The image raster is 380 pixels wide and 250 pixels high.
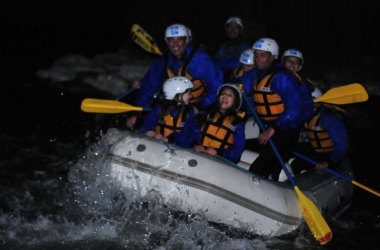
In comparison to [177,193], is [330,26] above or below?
above

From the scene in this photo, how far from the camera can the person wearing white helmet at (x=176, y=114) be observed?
4520 mm

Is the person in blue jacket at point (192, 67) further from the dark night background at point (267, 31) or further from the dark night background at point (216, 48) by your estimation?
the dark night background at point (267, 31)

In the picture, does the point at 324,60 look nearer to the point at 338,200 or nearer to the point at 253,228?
the point at 338,200

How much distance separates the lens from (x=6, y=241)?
12.5ft

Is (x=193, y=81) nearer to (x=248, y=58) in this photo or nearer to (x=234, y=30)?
(x=248, y=58)

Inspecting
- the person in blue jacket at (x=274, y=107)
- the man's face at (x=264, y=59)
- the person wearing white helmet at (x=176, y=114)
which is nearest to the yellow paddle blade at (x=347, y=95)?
the person in blue jacket at (x=274, y=107)

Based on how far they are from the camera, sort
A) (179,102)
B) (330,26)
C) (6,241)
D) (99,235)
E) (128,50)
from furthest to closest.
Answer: (128,50) < (330,26) < (179,102) < (99,235) < (6,241)

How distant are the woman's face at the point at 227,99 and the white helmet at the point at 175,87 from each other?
15.4 inches

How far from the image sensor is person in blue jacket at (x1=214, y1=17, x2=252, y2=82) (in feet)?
22.2

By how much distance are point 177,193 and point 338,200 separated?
6.59ft

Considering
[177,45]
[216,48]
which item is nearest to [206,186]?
[177,45]

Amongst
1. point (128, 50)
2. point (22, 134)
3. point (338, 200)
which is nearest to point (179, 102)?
point (338, 200)

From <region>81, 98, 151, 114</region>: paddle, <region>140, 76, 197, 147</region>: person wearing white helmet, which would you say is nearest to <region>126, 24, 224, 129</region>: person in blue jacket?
<region>81, 98, 151, 114</region>: paddle

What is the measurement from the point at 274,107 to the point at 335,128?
86 centimetres
